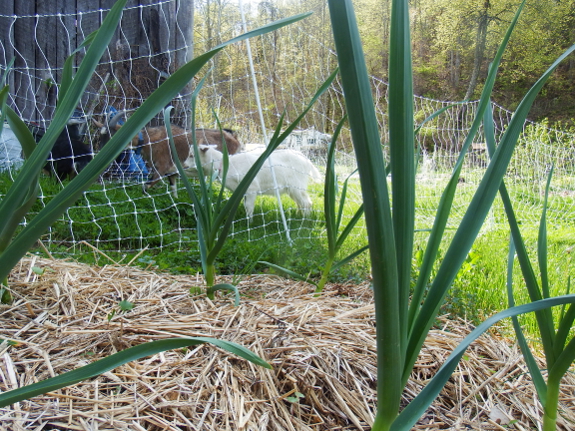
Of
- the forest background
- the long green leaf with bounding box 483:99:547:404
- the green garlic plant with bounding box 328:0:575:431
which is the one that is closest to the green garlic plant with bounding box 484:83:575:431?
the long green leaf with bounding box 483:99:547:404

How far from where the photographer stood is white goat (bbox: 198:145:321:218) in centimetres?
405

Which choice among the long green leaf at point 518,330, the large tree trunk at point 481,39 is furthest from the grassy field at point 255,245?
the large tree trunk at point 481,39

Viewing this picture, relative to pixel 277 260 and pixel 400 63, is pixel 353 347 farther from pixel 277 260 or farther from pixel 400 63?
pixel 277 260

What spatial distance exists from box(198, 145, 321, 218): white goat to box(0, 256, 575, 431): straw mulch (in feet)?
8.76

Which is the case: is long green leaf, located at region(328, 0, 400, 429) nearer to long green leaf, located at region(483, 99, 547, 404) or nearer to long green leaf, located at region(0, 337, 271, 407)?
long green leaf, located at region(0, 337, 271, 407)

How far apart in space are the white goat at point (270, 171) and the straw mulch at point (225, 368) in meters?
2.67

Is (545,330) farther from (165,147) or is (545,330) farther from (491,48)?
(491,48)

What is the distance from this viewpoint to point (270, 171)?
13.3 feet

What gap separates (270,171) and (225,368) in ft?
10.5

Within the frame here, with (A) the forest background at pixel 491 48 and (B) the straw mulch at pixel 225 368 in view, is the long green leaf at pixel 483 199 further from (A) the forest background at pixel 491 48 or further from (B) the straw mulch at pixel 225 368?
(A) the forest background at pixel 491 48

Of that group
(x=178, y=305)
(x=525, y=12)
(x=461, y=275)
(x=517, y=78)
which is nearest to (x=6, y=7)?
(x=178, y=305)

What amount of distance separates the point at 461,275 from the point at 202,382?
153 cm

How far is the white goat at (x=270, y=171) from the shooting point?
13.3 ft

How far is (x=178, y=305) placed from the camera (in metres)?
1.36
